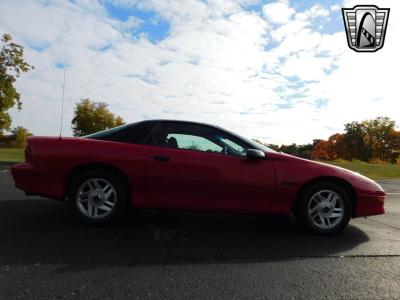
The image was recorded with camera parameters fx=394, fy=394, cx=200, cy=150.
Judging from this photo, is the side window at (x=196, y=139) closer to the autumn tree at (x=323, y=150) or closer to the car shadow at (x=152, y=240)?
the car shadow at (x=152, y=240)

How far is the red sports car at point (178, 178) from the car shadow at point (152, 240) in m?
0.30

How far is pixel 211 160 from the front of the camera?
4.77m

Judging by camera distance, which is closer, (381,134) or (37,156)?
(37,156)

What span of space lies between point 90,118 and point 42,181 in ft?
210

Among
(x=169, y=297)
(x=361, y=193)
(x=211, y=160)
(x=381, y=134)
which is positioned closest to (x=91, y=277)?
(x=169, y=297)

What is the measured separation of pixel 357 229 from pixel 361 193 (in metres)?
0.68

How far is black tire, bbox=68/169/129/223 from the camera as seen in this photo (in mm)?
4707

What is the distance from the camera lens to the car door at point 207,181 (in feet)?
15.5

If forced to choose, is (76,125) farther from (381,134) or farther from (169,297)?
(169,297)

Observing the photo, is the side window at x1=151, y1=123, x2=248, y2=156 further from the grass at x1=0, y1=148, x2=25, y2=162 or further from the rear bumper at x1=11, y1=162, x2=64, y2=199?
the grass at x1=0, y1=148, x2=25, y2=162

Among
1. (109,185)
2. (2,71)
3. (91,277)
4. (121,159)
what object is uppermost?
(2,71)

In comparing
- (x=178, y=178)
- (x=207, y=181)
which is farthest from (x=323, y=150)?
(x=178, y=178)

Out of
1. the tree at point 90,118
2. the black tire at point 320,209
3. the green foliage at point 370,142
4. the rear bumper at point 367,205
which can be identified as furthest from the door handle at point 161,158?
the green foliage at point 370,142

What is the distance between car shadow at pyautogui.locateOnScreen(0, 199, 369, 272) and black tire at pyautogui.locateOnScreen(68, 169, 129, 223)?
0.12 metres
